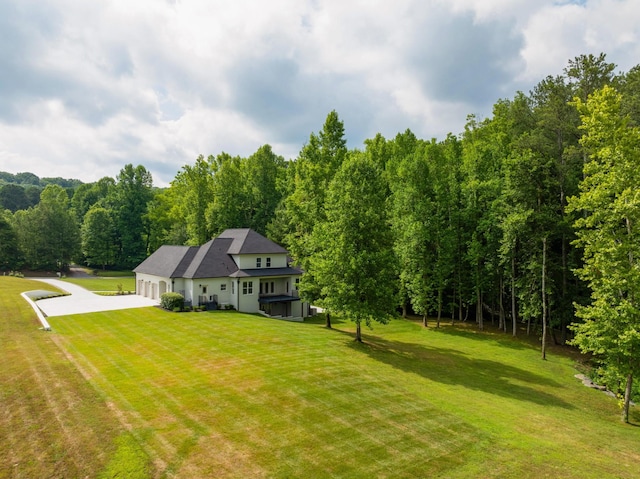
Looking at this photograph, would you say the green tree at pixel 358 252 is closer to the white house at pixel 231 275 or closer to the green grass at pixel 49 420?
the white house at pixel 231 275

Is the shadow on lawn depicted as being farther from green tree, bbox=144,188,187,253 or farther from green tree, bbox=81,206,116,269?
green tree, bbox=81,206,116,269

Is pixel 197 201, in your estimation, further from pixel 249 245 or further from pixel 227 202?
pixel 249 245

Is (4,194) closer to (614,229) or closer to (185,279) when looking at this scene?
(185,279)

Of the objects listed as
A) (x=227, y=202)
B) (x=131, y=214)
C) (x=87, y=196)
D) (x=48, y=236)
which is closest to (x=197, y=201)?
(x=227, y=202)

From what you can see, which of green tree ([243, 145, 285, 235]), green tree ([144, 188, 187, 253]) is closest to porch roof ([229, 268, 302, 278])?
green tree ([243, 145, 285, 235])

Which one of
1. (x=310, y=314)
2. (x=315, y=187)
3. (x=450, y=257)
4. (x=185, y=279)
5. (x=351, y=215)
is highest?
(x=315, y=187)

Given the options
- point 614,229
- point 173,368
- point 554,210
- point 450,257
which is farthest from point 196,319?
point 554,210
